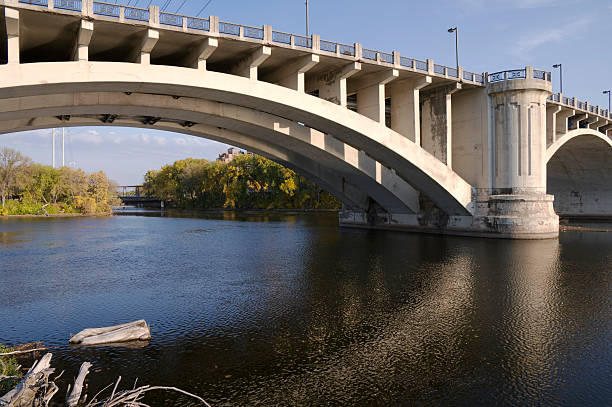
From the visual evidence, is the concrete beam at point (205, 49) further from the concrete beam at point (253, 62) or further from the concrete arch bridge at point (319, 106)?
the concrete beam at point (253, 62)

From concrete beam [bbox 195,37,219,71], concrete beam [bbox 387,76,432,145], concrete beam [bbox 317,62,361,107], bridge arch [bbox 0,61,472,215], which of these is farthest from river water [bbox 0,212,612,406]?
concrete beam [bbox 387,76,432,145]

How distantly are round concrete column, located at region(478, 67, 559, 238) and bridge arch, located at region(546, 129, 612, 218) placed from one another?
17.9m

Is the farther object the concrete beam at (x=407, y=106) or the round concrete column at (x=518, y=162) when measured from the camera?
the round concrete column at (x=518, y=162)

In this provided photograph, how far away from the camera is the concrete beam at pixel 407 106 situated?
28188 millimetres

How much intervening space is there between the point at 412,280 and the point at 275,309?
20.8 ft

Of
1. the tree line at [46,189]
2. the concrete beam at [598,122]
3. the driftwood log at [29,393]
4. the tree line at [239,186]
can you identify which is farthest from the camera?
the tree line at [239,186]

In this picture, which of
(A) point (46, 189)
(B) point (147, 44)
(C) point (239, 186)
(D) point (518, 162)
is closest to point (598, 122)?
(D) point (518, 162)

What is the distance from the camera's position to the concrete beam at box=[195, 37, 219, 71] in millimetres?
19531

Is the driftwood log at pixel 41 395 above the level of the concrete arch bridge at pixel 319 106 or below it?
below

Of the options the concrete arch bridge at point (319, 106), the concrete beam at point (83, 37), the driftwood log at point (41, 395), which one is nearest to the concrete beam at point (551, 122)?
the concrete arch bridge at point (319, 106)

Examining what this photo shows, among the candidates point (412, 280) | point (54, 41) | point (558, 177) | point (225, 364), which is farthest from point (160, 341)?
point (558, 177)

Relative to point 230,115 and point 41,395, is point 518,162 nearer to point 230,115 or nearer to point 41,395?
point 230,115

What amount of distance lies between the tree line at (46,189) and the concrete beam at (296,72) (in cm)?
5832

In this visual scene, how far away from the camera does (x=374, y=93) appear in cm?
2731
